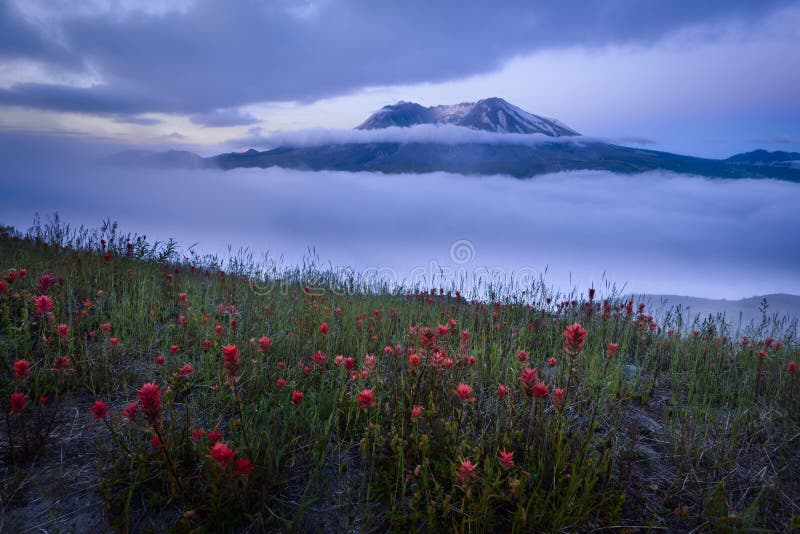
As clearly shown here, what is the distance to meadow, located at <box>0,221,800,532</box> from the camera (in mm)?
2275

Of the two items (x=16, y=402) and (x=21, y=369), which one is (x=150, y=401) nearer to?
(x=16, y=402)

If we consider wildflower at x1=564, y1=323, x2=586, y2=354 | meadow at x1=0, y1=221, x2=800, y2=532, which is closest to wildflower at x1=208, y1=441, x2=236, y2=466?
meadow at x1=0, y1=221, x2=800, y2=532

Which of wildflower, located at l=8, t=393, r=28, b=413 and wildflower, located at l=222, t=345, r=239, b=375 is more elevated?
wildflower, located at l=222, t=345, r=239, b=375

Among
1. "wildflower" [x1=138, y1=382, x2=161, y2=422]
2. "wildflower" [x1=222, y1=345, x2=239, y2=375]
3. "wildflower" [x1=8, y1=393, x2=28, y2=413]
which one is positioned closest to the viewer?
"wildflower" [x1=138, y1=382, x2=161, y2=422]

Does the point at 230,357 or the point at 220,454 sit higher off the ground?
the point at 230,357

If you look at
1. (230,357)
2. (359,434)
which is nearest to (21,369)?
(230,357)

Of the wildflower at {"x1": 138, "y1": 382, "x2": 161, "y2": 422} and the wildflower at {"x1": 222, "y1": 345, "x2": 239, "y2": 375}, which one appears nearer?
the wildflower at {"x1": 138, "y1": 382, "x2": 161, "y2": 422}

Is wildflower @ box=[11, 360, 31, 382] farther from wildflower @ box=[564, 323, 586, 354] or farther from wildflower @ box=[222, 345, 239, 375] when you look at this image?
wildflower @ box=[564, 323, 586, 354]

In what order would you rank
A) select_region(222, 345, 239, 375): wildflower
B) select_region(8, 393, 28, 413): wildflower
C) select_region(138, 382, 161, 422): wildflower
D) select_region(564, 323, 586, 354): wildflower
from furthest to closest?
select_region(564, 323, 586, 354): wildflower → select_region(8, 393, 28, 413): wildflower → select_region(222, 345, 239, 375): wildflower → select_region(138, 382, 161, 422): wildflower

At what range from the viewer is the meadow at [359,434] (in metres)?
2.28

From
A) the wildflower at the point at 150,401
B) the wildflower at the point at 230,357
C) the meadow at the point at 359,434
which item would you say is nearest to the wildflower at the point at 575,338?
the meadow at the point at 359,434

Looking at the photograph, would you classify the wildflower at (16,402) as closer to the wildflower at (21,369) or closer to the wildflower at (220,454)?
the wildflower at (21,369)

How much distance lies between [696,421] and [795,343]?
4336 millimetres

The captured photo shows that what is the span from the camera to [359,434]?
2996mm
